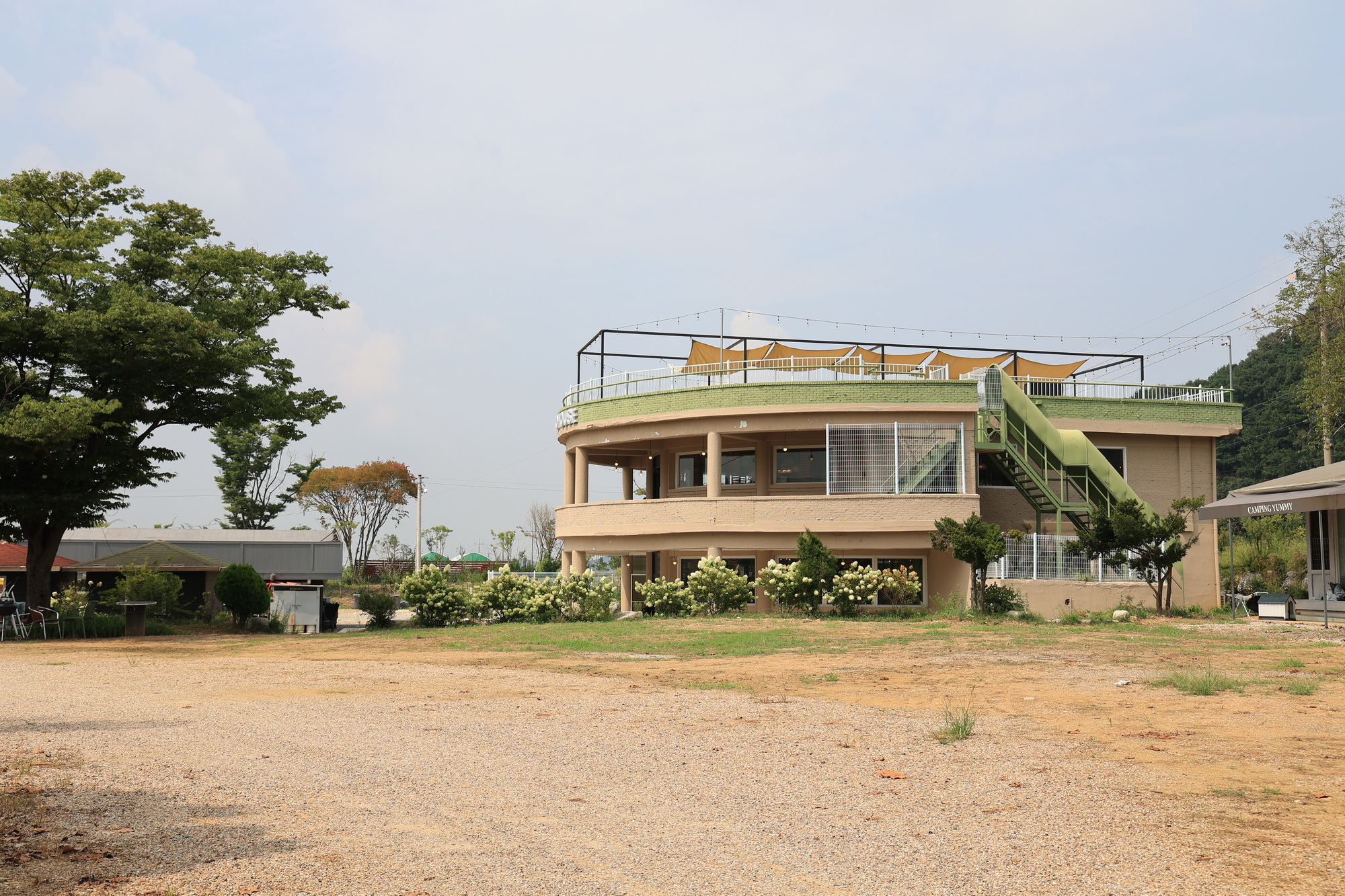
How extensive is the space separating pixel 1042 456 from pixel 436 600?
15.8 metres

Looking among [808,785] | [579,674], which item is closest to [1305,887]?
[808,785]

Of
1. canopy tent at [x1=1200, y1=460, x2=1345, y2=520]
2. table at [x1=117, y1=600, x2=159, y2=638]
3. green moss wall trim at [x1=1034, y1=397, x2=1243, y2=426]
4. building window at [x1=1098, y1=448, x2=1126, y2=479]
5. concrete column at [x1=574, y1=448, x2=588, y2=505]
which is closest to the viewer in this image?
canopy tent at [x1=1200, y1=460, x2=1345, y2=520]

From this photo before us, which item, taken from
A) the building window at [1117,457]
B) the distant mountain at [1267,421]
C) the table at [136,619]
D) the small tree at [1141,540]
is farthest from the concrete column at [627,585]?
the distant mountain at [1267,421]

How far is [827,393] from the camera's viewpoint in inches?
1114

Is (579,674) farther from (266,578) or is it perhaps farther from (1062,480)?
(266,578)

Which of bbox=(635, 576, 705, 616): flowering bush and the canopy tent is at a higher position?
the canopy tent

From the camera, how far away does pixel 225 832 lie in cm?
589

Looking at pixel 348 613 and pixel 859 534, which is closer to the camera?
pixel 859 534

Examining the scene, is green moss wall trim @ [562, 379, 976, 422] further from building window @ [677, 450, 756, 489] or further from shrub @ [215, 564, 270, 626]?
shrub @ [215, 564, 270, 626]

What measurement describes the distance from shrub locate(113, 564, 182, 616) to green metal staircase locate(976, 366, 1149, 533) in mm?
21849

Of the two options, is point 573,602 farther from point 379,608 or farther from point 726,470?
point 726,470

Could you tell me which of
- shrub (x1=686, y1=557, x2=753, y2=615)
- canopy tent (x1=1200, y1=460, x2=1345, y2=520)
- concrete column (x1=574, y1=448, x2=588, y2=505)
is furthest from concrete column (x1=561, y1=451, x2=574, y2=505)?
canopy tent (x1=1200, y1=460, x2=1345, y2=520)

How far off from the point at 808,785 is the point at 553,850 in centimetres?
230

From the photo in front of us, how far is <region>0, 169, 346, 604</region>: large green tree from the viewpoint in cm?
2259
